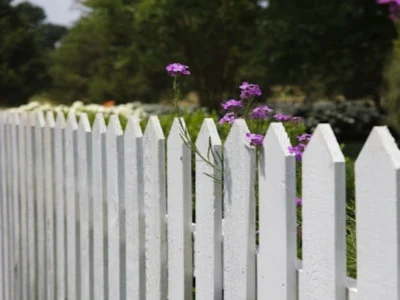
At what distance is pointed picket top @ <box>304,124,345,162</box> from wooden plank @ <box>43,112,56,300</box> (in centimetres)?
196

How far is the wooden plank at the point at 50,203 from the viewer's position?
3.22 metres

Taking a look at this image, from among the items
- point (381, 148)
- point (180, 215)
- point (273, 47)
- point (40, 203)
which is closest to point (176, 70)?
point (180, 215)

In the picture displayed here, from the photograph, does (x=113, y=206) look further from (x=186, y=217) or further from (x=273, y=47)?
(x=273, y=47)

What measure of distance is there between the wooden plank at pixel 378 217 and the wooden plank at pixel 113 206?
1.29 meters

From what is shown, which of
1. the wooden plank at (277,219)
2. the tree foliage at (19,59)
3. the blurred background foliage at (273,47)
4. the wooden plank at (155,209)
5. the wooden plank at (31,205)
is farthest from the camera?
the tree foliage at (19,59)

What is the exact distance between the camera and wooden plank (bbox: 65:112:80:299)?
9.61ft

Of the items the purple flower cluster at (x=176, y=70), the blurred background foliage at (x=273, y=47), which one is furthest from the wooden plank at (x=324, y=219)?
the blurred background foliage at (x=273, y=47)

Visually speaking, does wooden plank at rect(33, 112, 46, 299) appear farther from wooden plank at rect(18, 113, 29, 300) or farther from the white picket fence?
wooden plank at rect(18, 113, 29, 300)

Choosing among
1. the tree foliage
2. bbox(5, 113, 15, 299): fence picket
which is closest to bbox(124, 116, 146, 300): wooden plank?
bbox(5, 113, 15, 299): fence picket

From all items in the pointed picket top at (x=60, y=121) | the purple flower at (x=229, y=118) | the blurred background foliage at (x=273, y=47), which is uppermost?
the blurred background foliage at (x=273, y=47)

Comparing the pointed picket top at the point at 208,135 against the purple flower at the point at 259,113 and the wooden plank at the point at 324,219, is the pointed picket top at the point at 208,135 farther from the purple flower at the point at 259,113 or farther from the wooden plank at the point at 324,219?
the wooden plank at the point at 324,219

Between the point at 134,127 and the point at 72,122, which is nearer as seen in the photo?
the point at 134,127

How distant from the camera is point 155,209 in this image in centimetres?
Result: 220

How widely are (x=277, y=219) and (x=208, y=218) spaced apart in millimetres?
340
